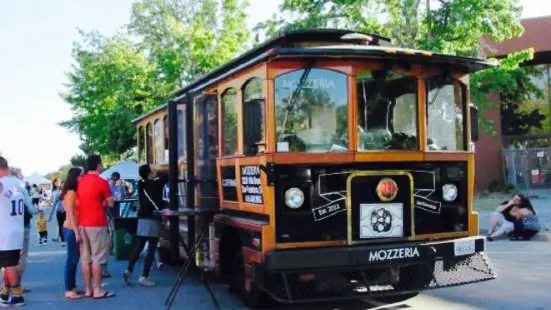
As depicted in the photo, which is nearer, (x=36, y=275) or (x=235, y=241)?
(x=235, y=241)

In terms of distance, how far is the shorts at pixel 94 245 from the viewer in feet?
28.4

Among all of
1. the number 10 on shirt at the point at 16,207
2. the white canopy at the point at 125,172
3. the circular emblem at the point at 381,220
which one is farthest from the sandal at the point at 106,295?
the white canopy at the point at 125,172

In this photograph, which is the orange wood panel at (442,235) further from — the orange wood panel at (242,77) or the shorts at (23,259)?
the shorts at (23,259)

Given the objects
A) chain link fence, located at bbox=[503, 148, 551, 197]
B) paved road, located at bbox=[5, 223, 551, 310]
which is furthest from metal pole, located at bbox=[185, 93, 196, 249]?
chain link fence, located at bbox=[503, 148, 551, 197]

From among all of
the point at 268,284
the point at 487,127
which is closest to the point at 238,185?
the point at 268,284

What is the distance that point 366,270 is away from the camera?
6.97 metres

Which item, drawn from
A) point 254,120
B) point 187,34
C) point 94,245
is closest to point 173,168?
point 94,245

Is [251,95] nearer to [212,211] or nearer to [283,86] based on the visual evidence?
[283,86]

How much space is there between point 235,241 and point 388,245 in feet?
6.85

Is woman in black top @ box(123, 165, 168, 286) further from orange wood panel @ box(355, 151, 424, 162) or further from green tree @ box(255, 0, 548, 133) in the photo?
green tree @ box(255, 0, 548, 133)

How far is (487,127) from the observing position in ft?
74.1

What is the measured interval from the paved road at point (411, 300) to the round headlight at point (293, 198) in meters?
1.62

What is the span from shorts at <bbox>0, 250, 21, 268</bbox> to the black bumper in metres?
3.26

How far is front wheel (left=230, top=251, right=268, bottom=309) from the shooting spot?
758cm
